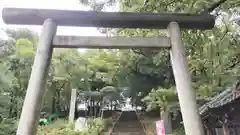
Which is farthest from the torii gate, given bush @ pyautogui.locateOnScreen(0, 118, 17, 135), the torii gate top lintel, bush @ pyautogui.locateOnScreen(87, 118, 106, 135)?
bush @ pyautogui.locateOnScreen(87, 118, 106, 135)

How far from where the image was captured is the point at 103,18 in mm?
3361

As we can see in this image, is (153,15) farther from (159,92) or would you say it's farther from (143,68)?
(143,68)

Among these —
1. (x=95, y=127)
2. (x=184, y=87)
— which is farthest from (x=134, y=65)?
(x=184, y=87)

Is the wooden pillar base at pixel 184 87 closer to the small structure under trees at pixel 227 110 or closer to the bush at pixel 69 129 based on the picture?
the small structure under trees at pixel 227 110

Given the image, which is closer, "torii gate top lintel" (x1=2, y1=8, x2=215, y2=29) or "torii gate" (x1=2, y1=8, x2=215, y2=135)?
"torii gate" (x1=2, y1=8, x2=215, y2=135)

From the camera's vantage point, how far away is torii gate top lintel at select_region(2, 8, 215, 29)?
327 centimetres

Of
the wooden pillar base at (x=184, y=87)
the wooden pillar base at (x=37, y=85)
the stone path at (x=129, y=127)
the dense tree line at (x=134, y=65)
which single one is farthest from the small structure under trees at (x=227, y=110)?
the stone path at (x=129, y=127)

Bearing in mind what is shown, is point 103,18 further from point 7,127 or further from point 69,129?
point 69,129

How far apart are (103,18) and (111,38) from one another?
1.02ft

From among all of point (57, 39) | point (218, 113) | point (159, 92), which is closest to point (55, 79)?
point (159, 92)

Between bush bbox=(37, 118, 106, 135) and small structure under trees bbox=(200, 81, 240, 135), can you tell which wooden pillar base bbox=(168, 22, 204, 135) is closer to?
small structure under trees bbox=(200, 81, 240, 135)

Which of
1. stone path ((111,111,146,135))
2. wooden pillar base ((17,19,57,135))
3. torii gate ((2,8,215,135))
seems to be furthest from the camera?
stone path ((111,111,146,135))

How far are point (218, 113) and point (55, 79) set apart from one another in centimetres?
1404

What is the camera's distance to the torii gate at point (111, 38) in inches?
115
